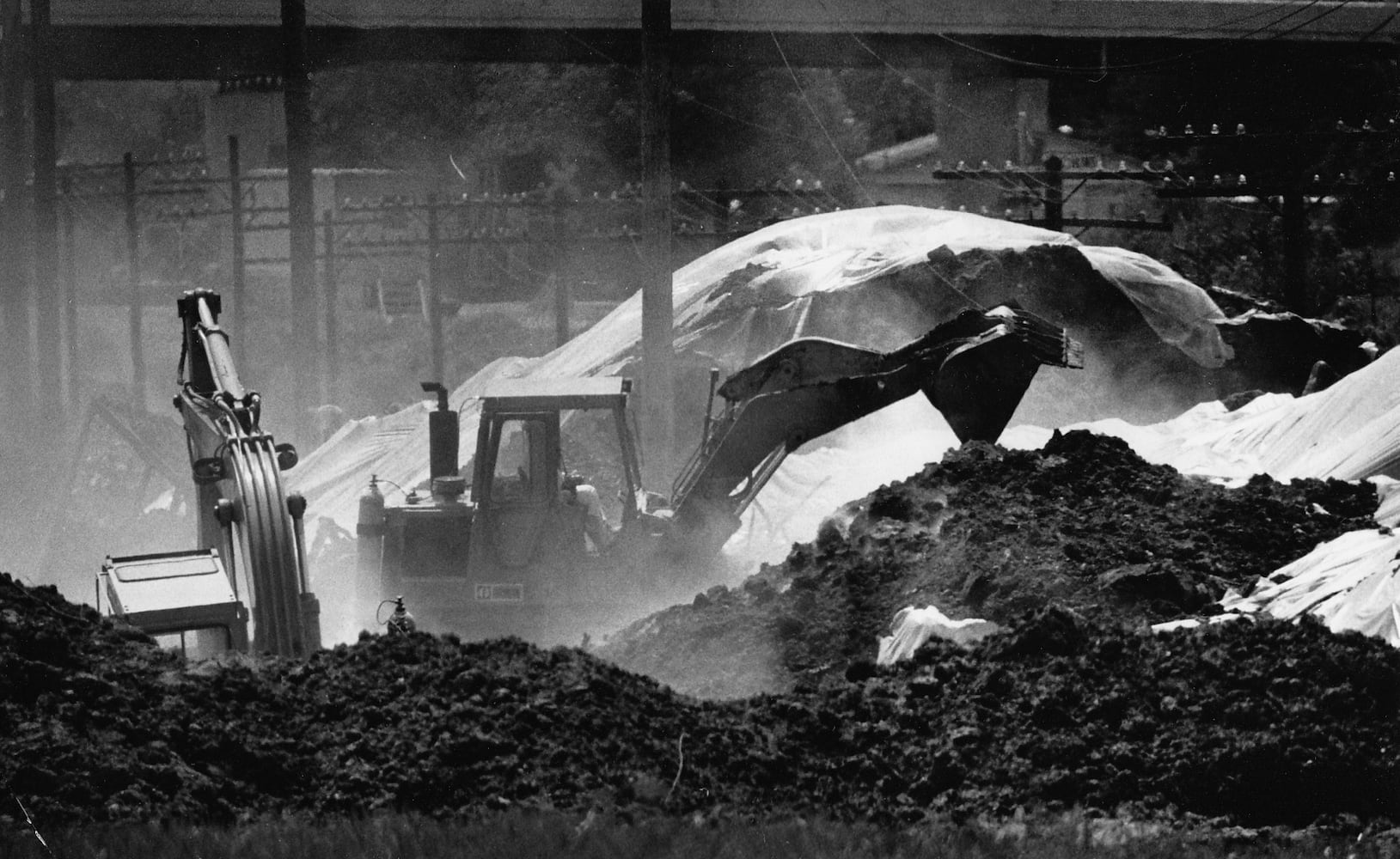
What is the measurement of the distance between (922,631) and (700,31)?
56.8 ft

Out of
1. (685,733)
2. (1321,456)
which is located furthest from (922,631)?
(1321,456)

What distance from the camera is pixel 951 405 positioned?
14.8 meters

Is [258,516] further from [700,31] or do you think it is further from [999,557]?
[700,31]

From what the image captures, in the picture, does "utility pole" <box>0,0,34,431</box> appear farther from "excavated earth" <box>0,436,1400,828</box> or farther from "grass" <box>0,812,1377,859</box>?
"grass" <box>0,812,1377,859</box>

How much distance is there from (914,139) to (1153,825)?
43501 mm

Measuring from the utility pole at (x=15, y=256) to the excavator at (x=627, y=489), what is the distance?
52.1ft

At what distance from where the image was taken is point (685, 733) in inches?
329

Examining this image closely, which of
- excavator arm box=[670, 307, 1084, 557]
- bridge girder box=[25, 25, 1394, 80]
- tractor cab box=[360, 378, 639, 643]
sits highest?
bridge girder box=[25, 25, 1394, 80]

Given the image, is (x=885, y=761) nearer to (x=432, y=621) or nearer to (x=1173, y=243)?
(x=432, y=621)

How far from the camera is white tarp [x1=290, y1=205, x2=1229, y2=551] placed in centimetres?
1919

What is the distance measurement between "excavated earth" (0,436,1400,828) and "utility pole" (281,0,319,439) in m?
15.1

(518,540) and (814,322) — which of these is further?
(814,322)

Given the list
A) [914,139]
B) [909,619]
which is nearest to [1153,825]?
[909,619]

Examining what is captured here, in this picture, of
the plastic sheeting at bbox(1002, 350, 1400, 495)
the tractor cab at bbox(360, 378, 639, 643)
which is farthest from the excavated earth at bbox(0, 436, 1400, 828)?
the plastic sheeting at bbox(1002, 350, 1400, 495)
